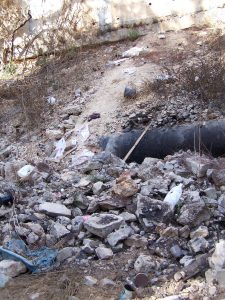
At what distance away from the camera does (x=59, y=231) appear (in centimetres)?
372

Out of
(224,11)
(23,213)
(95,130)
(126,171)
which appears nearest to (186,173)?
(126,171)

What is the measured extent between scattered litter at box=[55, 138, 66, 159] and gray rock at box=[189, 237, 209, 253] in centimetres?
257

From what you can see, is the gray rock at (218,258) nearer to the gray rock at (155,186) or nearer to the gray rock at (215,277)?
the gray rock at (215,277)

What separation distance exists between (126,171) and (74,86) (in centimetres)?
303

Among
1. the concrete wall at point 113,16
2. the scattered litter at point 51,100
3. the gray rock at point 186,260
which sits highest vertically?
the concrete wall at point 113,16

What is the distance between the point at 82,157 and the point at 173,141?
970 millimetres

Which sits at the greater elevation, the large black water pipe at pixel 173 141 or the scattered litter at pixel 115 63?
the scattered litter at pixel 115 63

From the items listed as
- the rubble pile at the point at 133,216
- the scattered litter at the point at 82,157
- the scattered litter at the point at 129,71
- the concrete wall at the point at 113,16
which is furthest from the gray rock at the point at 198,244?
the concrete wall at the point at 113,16

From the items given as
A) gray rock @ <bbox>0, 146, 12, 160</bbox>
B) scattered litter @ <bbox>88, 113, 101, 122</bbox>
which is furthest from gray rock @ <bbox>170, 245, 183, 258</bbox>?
gray rock @ <bbox>0, 146, 12, 160</bbox>

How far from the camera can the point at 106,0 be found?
808 centimetres

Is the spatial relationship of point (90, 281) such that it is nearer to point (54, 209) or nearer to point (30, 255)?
point (30, 255)

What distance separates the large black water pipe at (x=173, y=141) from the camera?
522 cm

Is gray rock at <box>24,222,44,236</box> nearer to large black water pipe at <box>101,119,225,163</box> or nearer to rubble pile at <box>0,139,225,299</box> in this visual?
rubble pile at <box>0,139,225,299</box>

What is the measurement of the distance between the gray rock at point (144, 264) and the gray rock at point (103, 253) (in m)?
0.22
